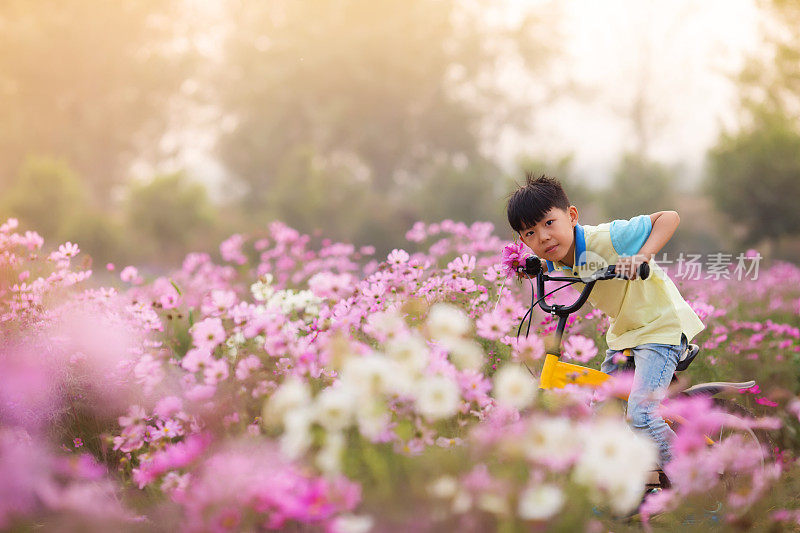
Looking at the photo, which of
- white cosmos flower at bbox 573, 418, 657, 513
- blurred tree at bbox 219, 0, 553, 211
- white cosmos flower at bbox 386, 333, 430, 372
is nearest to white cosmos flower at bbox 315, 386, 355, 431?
white cosmos flower at bbox 386, 333, 430, 372

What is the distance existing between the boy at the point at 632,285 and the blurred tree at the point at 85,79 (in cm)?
2423

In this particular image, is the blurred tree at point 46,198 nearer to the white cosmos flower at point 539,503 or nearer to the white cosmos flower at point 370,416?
the white cosmos flower at point 370,416

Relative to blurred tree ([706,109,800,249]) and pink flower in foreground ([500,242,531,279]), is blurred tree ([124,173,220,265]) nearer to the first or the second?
blurred tree ([706,109,800,249])

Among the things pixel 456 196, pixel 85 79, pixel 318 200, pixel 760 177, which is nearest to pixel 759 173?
pixel 760 177

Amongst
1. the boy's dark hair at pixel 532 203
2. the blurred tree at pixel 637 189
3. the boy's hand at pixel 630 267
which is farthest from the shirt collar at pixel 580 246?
the blurred tree at pixel 637 189

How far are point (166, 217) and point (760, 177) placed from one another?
42.7ft

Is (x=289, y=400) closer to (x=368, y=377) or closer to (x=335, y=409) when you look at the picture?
(x=335, y=409)

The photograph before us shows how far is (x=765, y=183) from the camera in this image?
1430cm

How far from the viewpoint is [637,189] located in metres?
17.9

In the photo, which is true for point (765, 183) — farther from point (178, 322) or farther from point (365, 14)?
point (365, 14)

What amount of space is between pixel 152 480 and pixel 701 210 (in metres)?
21.2

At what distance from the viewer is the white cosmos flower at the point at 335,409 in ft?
6.60

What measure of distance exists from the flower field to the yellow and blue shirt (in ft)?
1.10

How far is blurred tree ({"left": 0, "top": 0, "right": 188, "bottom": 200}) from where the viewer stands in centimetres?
2319
